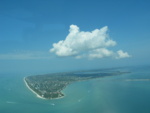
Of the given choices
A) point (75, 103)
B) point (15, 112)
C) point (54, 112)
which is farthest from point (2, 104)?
point (75, 103)

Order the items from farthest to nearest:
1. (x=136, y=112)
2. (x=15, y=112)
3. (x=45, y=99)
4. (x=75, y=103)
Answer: (x=45, y=99), (x=75, y=103), (x=15, y=112), (x=136, y=112)

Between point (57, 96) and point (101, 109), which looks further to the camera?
point (57, 96)

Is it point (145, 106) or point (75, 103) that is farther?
point (75, 103)

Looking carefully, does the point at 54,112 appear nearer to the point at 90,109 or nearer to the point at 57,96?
the point at 90,109

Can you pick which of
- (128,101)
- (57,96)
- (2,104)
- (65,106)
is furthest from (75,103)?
(2,104)

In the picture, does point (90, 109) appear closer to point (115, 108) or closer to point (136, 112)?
point (115, 108)

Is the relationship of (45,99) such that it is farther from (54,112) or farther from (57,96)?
(54,112)

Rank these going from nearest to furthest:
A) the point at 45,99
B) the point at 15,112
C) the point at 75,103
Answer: the point at 15,112 < the point at 75,103 < the point at 45,99

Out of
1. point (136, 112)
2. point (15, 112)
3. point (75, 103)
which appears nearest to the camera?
point (136, 112)

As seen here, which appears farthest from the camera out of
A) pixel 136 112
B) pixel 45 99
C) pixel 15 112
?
pixel 45 99
